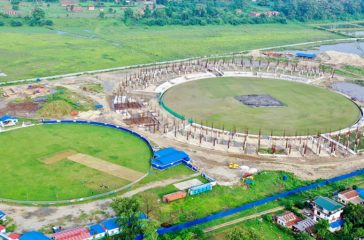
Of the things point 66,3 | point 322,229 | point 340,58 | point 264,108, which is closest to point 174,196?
point 322,229

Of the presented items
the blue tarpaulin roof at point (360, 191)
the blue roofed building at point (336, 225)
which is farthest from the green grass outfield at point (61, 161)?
the blue tarpaulin roof at point (360, 191)

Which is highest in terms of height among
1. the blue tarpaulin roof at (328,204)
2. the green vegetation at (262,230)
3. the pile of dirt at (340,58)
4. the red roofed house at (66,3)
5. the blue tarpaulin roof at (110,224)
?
the red roofed house at (66,3)

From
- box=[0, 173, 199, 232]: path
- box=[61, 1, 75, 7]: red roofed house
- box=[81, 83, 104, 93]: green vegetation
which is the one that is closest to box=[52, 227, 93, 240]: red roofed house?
box=[0, 173, 199, 232]: path

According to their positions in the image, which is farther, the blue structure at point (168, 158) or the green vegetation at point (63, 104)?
the green vegetation at point (63, 104)

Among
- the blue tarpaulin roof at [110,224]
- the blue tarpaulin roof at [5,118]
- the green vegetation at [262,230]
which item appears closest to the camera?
the blue tarpaulin roof at [110,224]

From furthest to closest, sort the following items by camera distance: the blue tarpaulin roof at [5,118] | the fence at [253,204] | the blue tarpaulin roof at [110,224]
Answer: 1. the blue tarpaulin roof at [5,118]
2. the fence at [253,204]
3. the blue tarpaulin roof at [110,224]

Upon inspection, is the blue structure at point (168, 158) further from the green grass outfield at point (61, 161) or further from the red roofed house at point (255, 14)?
the red roofed house at point (255, 14)

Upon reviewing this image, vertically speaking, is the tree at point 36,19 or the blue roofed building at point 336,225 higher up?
the tree at point 36,19
